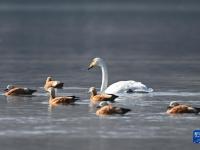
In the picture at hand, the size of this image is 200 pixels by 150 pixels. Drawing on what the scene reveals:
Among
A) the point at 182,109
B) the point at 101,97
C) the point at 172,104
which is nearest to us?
the point at 182,109

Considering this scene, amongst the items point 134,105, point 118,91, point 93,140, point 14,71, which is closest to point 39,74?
point 14,71

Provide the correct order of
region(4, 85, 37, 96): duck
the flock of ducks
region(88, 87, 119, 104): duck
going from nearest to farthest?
the flock of ducks → region(88, 87, 119, 104): duck → region(4, 85, 37, 96): duck

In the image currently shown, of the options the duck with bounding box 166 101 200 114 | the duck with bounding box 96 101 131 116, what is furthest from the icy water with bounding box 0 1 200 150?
the duck with bounding box 166 101 200 114

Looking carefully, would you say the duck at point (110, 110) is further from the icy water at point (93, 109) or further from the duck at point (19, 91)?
the duck at point (19, 91)

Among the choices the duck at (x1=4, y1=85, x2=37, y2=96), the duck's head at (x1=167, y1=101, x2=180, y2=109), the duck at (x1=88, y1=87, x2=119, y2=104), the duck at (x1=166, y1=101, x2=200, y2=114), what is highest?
the duck at (x1=4, y1=85, x2=37, y2=96)

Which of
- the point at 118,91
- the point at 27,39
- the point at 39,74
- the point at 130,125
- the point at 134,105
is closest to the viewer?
the point at 130,125

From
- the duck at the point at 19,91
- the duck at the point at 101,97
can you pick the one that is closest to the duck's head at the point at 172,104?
the duck at the point at 101,97

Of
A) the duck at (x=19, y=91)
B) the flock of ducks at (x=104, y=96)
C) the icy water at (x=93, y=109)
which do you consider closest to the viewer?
the icy water at (x=93, y=109)

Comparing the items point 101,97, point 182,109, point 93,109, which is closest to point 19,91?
point 101,97

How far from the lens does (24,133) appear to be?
2861cm

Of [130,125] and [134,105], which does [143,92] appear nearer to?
[134,105]

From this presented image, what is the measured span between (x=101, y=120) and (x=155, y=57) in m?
28.2

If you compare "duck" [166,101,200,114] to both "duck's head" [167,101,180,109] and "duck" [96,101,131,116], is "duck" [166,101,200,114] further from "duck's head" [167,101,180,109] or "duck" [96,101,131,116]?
"duck" [96,101,131,116]

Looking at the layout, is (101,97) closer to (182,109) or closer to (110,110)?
(110,110)
